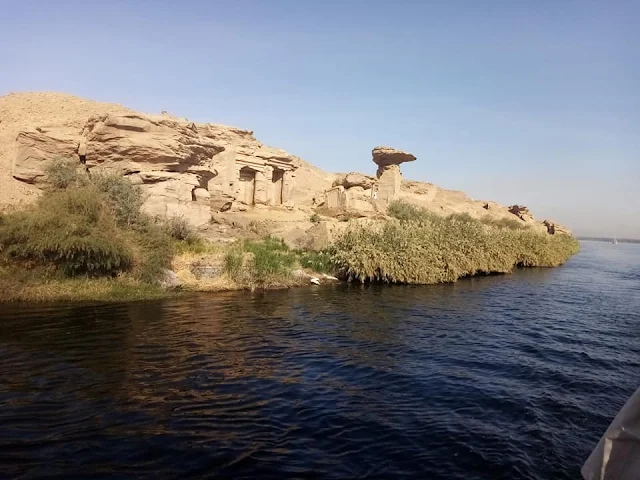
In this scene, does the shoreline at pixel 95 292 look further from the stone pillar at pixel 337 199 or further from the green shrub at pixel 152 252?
the stone pillar at pixel 337 199

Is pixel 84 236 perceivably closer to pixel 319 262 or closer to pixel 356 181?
pixel 319 262

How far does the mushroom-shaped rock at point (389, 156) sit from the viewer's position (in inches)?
2135

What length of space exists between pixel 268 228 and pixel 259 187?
6.89 metres

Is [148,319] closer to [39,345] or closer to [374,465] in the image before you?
[39,345]

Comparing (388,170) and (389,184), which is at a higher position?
(388,170)

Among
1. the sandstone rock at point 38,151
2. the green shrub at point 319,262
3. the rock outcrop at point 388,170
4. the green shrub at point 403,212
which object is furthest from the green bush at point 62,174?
the rock outcrop at point 388,170

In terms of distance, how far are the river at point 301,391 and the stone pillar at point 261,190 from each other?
20511 mm

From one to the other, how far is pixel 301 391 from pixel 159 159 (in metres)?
19.1

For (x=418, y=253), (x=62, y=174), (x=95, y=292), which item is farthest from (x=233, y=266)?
(x=418, y=253)

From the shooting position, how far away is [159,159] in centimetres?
2431

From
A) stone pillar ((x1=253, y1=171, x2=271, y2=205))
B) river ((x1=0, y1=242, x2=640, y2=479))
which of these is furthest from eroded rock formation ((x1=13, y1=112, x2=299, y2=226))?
river ((x1=0, y1=242, x2=640, y2=479))

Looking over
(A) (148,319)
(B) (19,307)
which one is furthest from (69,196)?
(A) (148,319)

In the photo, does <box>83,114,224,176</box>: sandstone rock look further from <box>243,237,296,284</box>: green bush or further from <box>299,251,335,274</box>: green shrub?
<box>299,251,335,274</box>: green shrub

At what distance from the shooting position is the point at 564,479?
5.69 metres
